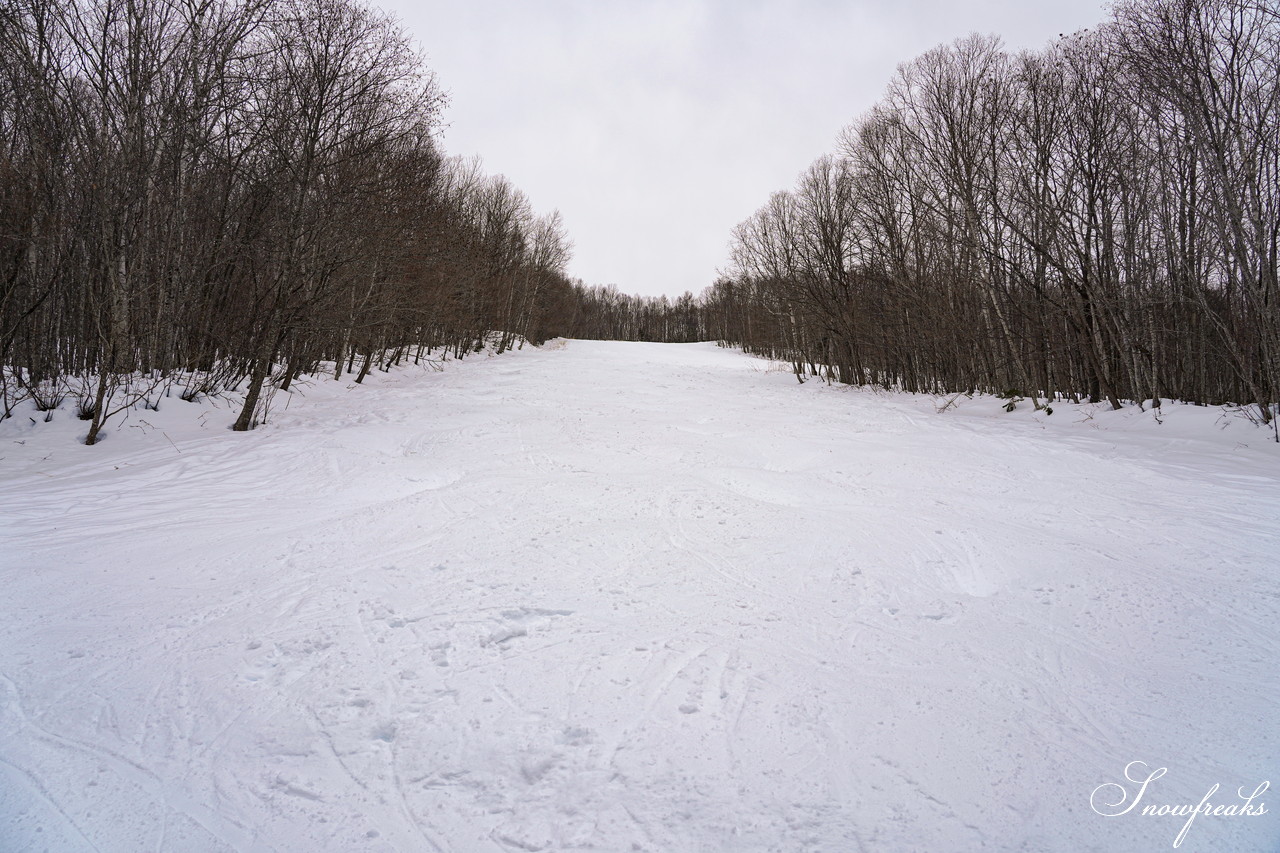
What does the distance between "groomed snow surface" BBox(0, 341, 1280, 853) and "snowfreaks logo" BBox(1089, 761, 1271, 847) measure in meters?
0.03

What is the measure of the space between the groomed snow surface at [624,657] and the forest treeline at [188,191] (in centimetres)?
268

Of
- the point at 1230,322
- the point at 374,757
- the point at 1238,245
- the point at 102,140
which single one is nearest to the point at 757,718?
the point at 374,757

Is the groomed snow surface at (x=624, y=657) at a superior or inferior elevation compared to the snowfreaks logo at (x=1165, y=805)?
superior

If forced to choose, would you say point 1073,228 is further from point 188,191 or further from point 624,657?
point 188,191

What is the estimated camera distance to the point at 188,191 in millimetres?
9109

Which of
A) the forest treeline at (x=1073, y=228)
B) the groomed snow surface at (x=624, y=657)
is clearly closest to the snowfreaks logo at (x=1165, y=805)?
the groomed snow surface at (x=624, y=657)

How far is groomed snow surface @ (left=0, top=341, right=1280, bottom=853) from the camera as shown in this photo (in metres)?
2.03

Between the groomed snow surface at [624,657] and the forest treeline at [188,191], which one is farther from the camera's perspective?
the forest treeline at [188,191]

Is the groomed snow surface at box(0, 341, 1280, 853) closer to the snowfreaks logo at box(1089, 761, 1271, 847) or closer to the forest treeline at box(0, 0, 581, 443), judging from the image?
the snowfreaks logo at box(1089, 761, 1271, 847)

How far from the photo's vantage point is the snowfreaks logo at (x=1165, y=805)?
Answer: 2.08m

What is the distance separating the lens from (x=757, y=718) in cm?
252

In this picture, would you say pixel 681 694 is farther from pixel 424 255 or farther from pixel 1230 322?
pixel 1230 322

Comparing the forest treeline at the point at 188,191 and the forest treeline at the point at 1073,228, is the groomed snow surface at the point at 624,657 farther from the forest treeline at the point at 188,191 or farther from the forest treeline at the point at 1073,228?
the forest treeline at the point at 1073,228

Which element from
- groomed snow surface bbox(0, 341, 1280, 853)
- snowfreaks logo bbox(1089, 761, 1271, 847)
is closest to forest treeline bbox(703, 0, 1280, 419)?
groomed snow surface bbox(0, 341, 1280, 853)
